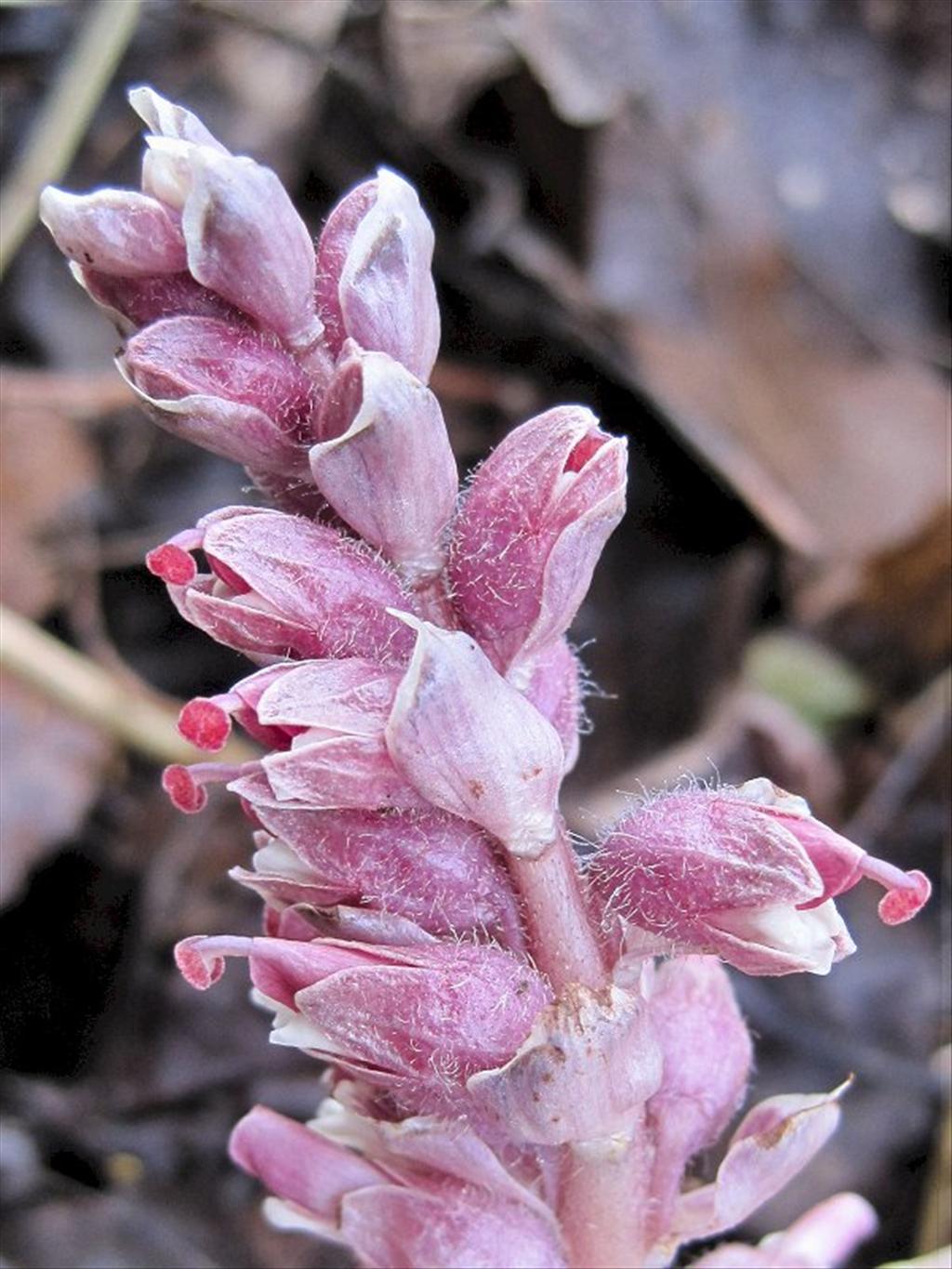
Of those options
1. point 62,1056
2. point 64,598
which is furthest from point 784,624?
point 62,1056

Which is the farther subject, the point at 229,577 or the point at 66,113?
the point at 66,113

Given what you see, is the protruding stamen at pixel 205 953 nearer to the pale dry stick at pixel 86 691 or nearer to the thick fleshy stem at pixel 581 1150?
the thick fleshy stem at pixel 581 1150

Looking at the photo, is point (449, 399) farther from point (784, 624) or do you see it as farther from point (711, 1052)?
point (711, 1052)

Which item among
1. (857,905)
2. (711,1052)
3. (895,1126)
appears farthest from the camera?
(857,905)

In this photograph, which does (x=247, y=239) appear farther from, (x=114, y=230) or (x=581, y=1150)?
(x=581, y=1150)

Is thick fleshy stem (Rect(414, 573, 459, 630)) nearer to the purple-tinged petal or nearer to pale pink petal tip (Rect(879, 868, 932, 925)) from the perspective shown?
pale pink petal tip (Rect(879, 868, 932, 925))

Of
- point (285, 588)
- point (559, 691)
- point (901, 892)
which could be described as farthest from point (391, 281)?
point (901, 892)
